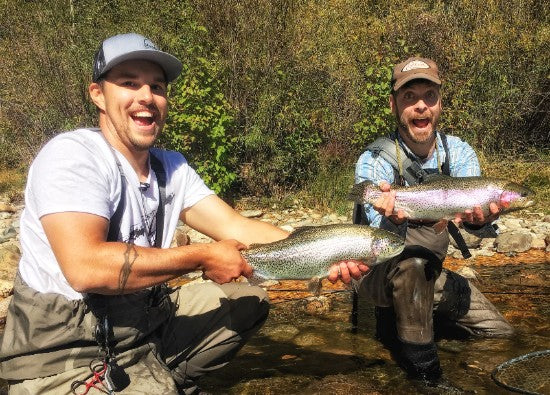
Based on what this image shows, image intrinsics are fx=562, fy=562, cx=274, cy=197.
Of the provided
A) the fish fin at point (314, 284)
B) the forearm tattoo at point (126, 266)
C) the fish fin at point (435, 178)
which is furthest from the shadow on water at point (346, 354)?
the forearm tattoo at point (126, 266)

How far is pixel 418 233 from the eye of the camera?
4.78 m

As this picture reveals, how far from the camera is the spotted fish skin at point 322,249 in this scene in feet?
12.0

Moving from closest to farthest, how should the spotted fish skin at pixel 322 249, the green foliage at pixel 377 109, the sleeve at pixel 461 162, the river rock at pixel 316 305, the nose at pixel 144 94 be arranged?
1. the nose at pixel 144 94
2. the spotted fish skin at pixel 322 249
3. the sleeve at pixel 461 162
4. the river rock at pixel 316 305
5. the green foliage at pixel 377 109

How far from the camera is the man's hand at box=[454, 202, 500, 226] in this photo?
14.5 ft

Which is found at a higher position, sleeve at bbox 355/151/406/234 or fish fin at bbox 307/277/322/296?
sleeve at bbox 355/151/406/234

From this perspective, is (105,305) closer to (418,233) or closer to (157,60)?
(157,60)

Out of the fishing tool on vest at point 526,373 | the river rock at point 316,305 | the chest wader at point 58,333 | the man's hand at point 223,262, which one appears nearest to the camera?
the chest wader at point 58,333

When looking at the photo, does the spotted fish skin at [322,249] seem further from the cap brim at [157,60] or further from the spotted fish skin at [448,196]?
the cap brim at [157,60]

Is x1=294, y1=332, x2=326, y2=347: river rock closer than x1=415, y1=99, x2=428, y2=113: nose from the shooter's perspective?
No

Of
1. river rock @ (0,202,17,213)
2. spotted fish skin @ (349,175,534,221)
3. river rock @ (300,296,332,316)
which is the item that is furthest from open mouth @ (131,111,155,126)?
river rock @ (0,202,17,213)

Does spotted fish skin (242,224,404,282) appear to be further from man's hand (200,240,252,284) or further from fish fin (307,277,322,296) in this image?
man's hand (200,240,252,284)

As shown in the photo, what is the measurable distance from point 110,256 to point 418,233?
9.39 ft

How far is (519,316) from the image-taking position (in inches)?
223

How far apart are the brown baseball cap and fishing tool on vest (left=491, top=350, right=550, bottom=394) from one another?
2367mm
